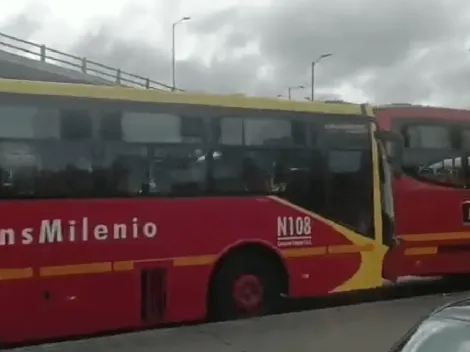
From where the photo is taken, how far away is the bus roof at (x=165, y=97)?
892 cm

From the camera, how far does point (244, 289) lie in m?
10.4

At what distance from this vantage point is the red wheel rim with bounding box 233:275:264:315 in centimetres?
1036

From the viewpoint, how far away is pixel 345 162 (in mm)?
11398

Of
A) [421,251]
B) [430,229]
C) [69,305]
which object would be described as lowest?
[69,305]

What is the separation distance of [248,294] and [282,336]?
105 inches

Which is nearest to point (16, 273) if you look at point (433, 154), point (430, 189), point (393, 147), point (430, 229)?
point (393, 147)

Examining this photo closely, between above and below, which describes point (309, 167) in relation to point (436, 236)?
above

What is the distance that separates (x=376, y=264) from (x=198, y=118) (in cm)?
347

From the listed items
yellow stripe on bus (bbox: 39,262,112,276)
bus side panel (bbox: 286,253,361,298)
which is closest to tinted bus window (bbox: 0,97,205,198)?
yellow stripe on bus (bbox: 39,262,112,276)

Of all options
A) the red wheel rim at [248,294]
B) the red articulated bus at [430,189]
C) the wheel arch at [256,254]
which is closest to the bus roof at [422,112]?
the red articulated bus at [430,189]

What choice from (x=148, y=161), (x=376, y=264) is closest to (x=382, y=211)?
(x=376, y=264)

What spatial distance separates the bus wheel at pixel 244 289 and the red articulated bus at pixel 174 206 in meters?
0.02

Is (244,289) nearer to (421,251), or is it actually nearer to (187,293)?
(187,293)

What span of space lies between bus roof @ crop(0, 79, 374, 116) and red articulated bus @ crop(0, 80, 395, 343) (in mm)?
17
